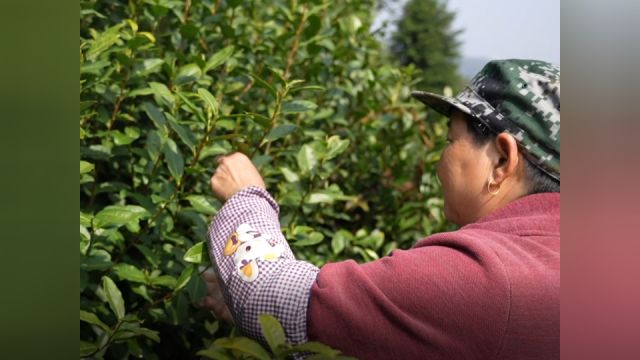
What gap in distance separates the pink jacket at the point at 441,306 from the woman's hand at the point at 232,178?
0.32 meters

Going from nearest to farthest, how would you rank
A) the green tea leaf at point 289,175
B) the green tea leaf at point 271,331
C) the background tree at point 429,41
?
the green tea leaf at point 271,331
the green tea leaf at point 289,175
the background tree at point 429,41

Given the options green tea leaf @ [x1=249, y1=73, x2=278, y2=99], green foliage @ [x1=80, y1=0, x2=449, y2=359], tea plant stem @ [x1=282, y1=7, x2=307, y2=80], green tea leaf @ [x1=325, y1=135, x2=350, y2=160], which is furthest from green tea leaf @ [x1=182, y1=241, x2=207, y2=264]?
tea plant stem @ [x1=282, y1=7, x2=307, y2=80]

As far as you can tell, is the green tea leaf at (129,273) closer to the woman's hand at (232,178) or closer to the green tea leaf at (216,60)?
the woman's hand at (232,178)

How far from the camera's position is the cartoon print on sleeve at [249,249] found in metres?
1.42

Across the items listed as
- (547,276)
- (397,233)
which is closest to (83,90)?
(547,276)

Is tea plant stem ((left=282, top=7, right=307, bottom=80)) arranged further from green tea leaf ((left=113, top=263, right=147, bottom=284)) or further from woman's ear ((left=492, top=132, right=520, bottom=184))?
woman's ear ((left=492, top=132, right=520, bottom=184))

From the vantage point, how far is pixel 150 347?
2178 millimetres

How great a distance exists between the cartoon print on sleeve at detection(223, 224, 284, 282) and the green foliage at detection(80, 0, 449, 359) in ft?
0.57

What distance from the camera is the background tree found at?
21.6 m

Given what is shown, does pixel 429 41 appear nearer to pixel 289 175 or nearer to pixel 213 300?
pixel 289 175

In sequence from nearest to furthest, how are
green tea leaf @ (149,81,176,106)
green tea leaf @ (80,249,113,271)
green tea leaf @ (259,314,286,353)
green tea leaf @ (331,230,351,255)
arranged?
green tea leaf @ (259,314,286,353)
green tea leaf @ (80,249,113,271)
green tea leaf @ (149,81,176,106)
green tea leaf @ (331,230,351,255)

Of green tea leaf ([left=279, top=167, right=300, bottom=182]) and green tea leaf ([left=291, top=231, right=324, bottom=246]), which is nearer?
green tea leaf ([left=291, top=231, right=324, bottom=246])

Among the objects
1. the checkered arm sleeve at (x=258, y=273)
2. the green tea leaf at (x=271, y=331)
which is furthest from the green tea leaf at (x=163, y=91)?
the green tea leaf at (x=271, y=331)
